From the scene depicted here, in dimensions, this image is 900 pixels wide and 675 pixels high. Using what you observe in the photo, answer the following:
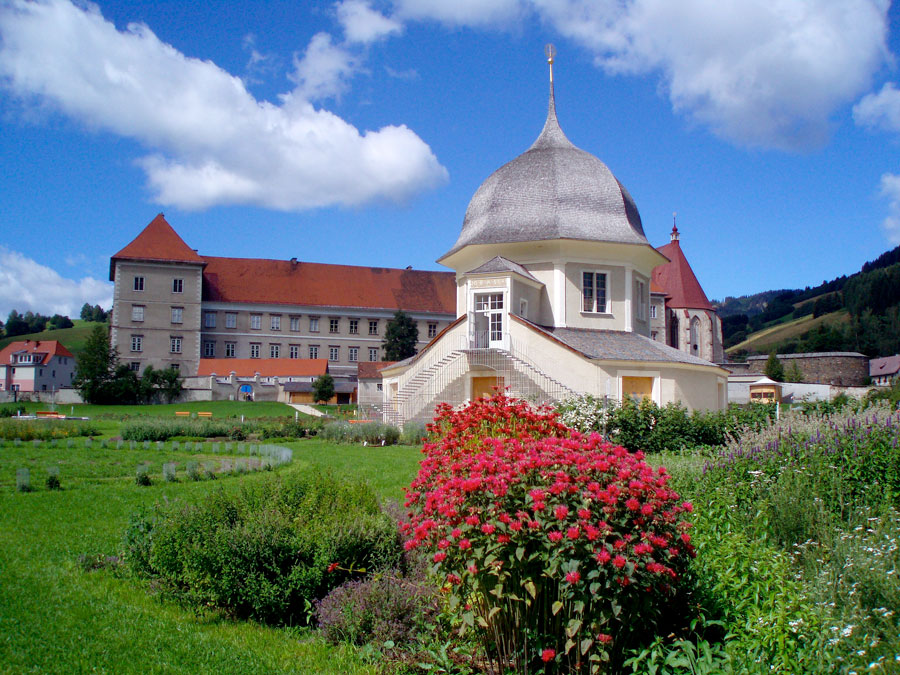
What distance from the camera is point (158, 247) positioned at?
67.9 metres

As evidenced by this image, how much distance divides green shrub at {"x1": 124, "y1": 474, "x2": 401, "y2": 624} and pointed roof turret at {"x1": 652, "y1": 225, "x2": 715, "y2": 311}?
64.0 metres

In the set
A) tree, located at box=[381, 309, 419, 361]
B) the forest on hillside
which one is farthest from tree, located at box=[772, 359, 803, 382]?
tree, located at box=[381, 309, 419, 361]

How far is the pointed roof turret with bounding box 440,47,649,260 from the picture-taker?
28094 millimetres

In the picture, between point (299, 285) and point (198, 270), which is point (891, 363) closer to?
point (299, 285)

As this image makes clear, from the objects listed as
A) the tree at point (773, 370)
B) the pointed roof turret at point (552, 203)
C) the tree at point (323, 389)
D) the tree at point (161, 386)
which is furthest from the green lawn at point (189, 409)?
the tree at point (773, 370)

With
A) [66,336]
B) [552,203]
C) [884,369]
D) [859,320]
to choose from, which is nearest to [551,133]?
[552,203]

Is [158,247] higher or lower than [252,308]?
higher

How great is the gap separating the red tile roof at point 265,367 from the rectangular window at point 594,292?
1584 inches

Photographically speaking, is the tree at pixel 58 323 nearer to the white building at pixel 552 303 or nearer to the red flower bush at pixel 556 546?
the white building at pixel 552 303

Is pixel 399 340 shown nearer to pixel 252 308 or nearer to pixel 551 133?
pixel 252 308

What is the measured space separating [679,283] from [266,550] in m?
66.1

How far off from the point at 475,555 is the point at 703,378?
22865 millimetres

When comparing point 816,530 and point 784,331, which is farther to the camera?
point 784,331

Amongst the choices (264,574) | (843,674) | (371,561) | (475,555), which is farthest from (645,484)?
(264,574)
